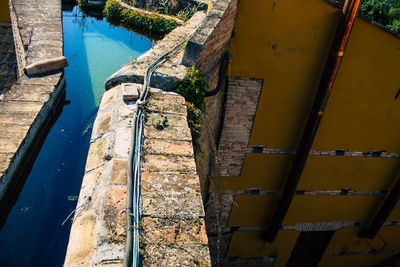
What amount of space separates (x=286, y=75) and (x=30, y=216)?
4.84 meters

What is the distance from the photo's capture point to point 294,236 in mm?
7793

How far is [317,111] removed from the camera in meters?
5.61

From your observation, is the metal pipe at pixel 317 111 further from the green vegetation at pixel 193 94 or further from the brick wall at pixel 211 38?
the green vegetation at pixel 193 94

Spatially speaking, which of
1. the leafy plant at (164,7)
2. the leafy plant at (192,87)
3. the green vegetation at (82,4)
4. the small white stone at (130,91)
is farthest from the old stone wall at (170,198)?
the green vegetation at (82,4)

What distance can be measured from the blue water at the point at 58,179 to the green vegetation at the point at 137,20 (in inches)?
56.8

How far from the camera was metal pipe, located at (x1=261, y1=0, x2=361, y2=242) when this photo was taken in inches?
191

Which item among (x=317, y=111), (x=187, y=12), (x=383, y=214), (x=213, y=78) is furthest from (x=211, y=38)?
(x=383, y=214)

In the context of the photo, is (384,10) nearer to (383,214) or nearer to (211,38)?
(383,214)

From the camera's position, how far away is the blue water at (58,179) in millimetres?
2359

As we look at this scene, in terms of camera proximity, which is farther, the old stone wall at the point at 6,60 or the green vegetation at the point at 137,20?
the green vegetation at the point at 137,20

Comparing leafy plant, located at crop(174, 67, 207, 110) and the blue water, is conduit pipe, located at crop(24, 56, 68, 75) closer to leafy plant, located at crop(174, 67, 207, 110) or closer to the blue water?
the blue water

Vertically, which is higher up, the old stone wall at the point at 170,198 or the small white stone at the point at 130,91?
the small white stone at the point at 130,91

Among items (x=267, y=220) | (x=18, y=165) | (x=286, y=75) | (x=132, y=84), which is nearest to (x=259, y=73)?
(x=286, y=75)

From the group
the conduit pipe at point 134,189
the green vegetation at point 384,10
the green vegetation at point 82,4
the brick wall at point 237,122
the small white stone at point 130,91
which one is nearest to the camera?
the conduit pipe at point 134,189
